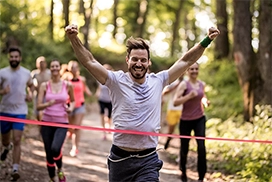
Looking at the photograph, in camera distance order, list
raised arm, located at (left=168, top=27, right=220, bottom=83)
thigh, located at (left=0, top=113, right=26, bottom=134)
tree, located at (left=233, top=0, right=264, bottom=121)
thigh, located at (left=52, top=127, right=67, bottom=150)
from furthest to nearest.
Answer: tree, located at (left=233, top=0, right=264, bottom=121)
thigh, located at (left=0, top=113, right=26, bottom=134)
thigh, located at (left=52, top=127, right=67, bottom=150)
raised arm, located at (left=168, top=27, right=220, bottom=83)

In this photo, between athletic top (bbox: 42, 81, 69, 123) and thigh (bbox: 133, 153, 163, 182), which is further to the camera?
athletic top (bbox: 42, 81, 69, 123)

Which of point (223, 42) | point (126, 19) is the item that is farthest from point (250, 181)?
point (126, 19)

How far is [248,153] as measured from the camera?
8984mm

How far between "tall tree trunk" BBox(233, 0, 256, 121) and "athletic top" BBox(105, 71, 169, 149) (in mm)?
7621

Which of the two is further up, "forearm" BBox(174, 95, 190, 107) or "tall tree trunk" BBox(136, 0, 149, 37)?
"tall tree trunk" BBox(136, 0, 149, 37)

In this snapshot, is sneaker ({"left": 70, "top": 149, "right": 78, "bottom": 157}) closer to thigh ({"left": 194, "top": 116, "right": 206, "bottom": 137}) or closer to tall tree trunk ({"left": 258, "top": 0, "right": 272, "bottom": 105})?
thigh ({"left": 194, "top": 116, "right": 206, "bottom": 137})

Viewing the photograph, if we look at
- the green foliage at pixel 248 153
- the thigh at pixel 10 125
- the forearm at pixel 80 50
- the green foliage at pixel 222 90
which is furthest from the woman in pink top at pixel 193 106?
the green foliage at pixel 222 90

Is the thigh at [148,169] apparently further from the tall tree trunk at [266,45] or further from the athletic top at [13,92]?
the tall tree trunk at [266,45]

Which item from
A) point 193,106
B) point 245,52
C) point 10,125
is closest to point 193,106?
point 193,106

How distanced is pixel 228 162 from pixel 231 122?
302cm

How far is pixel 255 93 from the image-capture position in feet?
38.8

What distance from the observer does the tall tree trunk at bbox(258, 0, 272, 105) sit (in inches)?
433

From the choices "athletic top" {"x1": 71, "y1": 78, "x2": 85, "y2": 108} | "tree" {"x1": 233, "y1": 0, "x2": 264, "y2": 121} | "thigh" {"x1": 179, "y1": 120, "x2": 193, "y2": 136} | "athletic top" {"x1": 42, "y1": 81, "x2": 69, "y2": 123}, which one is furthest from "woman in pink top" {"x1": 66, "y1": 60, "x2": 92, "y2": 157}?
"tree" {"x1": 233, "y1": 0, "x2": 264, "y2": 121}

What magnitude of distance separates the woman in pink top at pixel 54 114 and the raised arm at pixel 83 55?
124 inches
